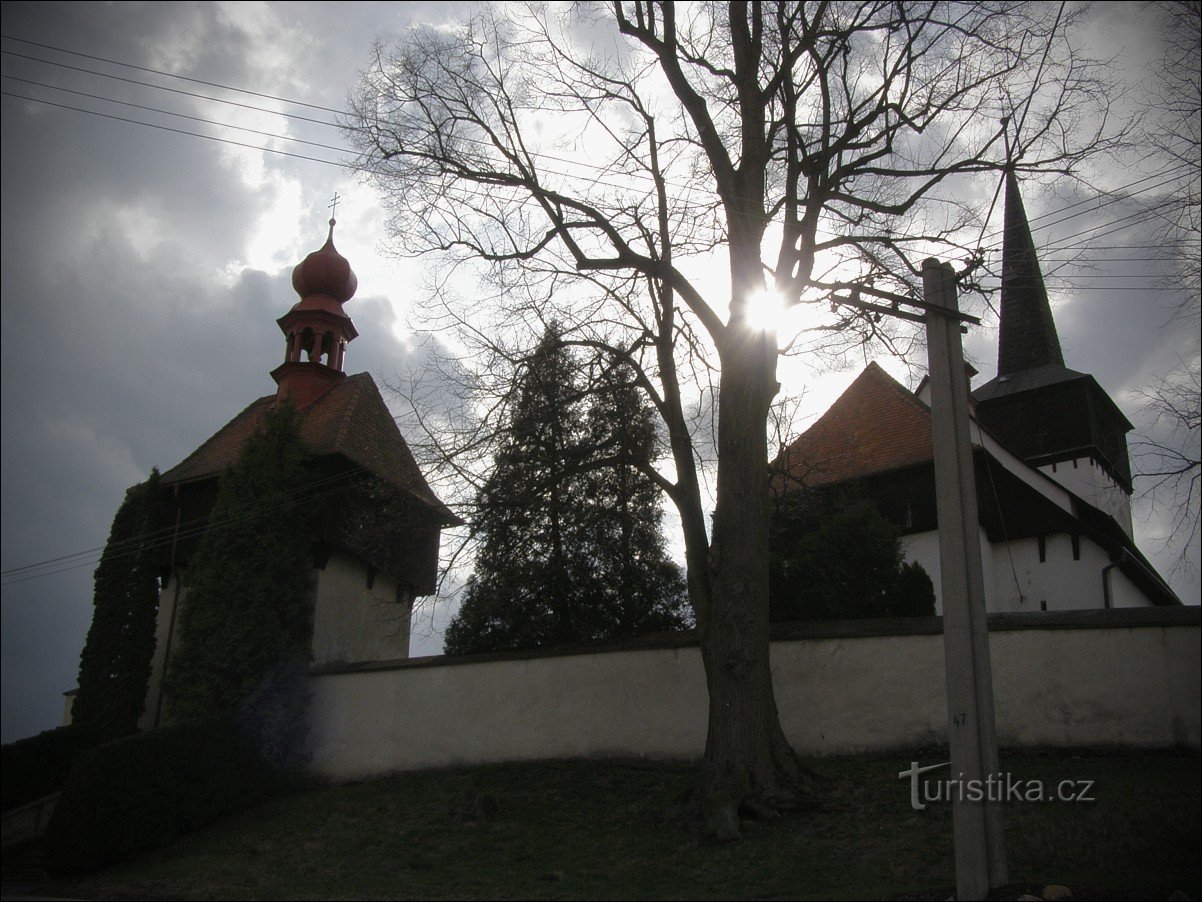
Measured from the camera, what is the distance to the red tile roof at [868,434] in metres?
20.9

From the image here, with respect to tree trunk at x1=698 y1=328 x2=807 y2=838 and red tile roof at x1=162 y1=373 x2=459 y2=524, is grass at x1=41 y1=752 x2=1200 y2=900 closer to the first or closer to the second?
tree trunk at x1=698 y1=328 x2=807 y2=838

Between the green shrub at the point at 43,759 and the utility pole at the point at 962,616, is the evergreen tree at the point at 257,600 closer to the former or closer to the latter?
the green shrub at the point at 43,759

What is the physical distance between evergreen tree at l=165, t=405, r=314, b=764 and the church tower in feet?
69.5

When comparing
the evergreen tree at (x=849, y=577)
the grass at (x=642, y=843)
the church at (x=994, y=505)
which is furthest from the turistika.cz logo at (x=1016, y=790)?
the church at (x=994, y=505)

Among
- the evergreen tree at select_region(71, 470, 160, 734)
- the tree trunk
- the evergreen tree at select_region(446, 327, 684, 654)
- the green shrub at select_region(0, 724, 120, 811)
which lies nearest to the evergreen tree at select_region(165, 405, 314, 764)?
the evergreen tree at select_region(71, 470, 160, 734)

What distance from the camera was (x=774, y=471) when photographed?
43.5 feet

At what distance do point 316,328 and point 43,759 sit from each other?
460 inches

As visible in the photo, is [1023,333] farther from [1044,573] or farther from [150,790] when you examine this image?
[150,790]

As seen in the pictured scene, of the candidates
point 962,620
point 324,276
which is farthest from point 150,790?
point 324,276

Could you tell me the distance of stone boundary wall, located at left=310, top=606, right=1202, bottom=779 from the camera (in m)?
10.8

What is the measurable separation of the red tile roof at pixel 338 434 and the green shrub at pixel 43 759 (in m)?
5.83

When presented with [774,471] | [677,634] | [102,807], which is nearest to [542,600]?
[677,634]

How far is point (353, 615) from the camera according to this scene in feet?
65.8

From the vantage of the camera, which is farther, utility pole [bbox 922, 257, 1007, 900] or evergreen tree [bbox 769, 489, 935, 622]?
evergreen tree [bbox 769, 489, 935, 622]
